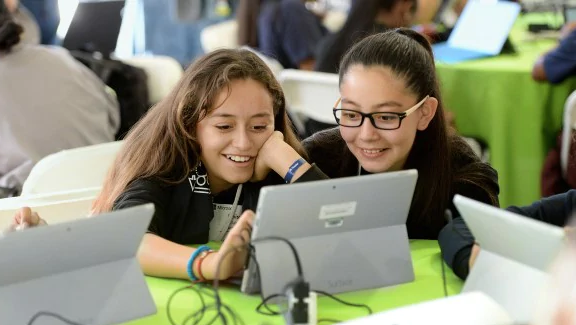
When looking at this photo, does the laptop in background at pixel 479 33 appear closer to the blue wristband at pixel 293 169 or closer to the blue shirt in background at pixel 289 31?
the blue shirt in background at pixel 289 31

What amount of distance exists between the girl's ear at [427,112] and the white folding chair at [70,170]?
0.86 m

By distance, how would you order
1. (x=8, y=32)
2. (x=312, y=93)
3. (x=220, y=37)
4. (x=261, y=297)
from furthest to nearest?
(x=220, y=37) → (x=312, y=93) → (x=8, y=32) → (x=261, y=297)

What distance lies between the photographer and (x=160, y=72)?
3.75 m

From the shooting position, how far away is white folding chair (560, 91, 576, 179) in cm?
296

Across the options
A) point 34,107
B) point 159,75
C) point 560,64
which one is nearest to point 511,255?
point 560,64

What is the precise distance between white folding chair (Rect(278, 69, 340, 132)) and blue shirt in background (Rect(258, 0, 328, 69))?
42.6 inches

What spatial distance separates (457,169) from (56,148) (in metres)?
1.74

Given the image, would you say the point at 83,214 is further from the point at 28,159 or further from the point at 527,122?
the point at 527,122

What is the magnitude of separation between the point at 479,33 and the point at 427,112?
7.11ft

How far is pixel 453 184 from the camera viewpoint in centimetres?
191

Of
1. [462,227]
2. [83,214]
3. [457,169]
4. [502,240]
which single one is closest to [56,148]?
[83,214]

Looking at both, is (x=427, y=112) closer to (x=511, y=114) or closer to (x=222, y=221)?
(x=222, y=221)

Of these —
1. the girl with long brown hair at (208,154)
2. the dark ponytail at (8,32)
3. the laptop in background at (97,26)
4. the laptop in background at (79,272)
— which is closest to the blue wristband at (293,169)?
the girl with long brown hair at (208,154)

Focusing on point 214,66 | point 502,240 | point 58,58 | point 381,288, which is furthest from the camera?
point 58,58
